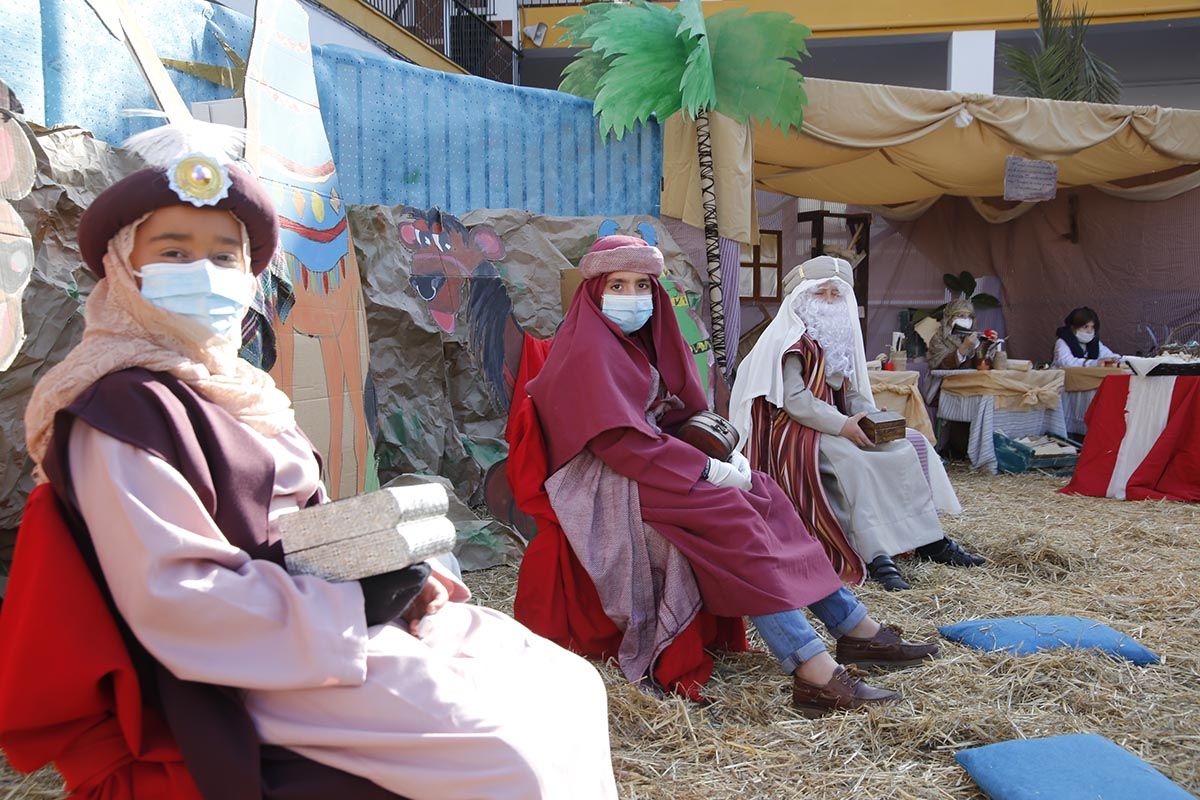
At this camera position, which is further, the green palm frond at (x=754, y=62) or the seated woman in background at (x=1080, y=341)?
the seated woman in background at (x=1080, y=341)

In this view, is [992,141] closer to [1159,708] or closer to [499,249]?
[499,249]

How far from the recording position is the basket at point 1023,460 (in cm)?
834

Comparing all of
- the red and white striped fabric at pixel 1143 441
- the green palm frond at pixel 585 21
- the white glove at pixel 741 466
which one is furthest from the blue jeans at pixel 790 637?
the red and white striped fabric at pixel 1143 441

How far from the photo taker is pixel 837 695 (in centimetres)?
301

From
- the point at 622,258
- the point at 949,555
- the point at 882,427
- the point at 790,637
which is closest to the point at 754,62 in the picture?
the point at 882,427

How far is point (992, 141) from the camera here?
8070 mm

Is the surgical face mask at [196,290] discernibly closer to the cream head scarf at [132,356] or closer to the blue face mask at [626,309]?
the cream head scarf at [132,356]

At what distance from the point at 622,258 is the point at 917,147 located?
5.60m

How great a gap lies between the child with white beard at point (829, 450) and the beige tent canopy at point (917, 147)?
85.2 inches

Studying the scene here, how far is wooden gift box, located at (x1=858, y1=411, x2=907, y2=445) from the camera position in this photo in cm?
462

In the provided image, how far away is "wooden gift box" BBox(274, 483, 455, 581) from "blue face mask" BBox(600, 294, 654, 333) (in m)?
→ 1.86

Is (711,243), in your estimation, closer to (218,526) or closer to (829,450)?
(829,450)

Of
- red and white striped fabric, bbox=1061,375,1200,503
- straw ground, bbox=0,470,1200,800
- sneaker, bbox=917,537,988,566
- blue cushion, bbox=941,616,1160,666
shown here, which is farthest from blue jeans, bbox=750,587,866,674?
red and white striped fabric, bbox=1061,375,1200,503

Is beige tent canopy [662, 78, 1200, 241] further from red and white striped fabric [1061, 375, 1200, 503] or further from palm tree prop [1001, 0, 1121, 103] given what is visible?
red and white striped fabric [1061, 375, 1200, 503]
